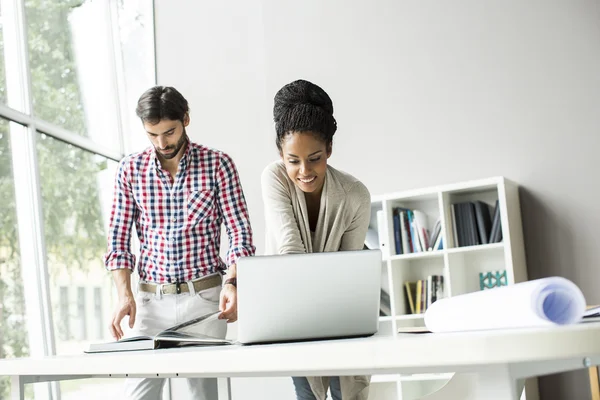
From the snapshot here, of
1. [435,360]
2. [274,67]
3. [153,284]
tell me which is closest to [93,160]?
[274,67]

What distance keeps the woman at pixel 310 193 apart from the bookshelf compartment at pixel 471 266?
2224mm

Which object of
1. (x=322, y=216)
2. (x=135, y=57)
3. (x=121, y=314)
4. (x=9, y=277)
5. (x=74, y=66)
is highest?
(x=135, y=57)

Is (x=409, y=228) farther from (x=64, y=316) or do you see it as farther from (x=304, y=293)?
(x=304, y=293)

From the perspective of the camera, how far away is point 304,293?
1049 millimetres

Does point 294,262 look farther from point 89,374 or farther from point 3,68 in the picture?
point 3,68

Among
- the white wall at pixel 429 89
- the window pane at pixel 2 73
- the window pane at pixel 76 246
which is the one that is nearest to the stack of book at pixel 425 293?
the white wall at pixel 429 89

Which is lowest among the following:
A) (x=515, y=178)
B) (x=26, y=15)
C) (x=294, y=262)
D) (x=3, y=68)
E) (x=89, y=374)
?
(x=89, y=374)

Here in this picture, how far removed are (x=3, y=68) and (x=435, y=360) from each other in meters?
3.35

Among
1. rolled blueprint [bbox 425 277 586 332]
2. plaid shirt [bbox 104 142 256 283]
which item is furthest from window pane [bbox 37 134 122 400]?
rolled blueprint [bbox 425 277 586 332]

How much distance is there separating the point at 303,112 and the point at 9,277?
216 centimetres

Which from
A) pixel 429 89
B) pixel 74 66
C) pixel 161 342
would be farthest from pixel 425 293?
pixel 161 342

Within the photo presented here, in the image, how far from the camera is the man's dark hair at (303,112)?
71.5 inches

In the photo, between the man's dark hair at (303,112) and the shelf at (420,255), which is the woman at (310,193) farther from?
the shelf at (420,255)

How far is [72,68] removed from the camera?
418 cm
